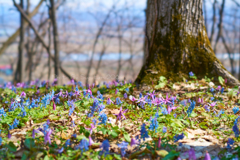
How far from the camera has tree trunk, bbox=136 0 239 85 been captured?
4.09m

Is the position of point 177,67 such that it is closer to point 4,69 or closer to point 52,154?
point 52,154

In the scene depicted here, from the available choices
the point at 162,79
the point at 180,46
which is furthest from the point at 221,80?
the point at 162,79

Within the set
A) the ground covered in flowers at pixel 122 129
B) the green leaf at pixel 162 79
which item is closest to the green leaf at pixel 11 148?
the ground covered in flowers at pixel 122 129

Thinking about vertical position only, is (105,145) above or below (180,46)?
below

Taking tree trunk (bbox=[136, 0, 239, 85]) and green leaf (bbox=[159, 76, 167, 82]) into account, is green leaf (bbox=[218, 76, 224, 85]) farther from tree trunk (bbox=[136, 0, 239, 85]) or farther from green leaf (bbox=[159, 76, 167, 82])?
green leaf (bbox=[159, 76, 167, 82])

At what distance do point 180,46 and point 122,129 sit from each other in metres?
2.45

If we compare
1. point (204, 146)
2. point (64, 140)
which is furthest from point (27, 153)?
point (204, 146)

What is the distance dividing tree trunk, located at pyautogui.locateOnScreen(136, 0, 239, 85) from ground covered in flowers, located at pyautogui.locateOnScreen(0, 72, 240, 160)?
0.57 meters

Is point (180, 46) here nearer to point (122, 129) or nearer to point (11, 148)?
point (122, 129)

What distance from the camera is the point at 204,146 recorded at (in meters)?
2.22

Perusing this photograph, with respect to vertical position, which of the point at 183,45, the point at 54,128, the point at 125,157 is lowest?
the point at 125,157

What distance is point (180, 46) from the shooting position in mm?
4109

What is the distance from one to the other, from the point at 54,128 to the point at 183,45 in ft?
9.53

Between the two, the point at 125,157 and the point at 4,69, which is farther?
the point at 4,69
